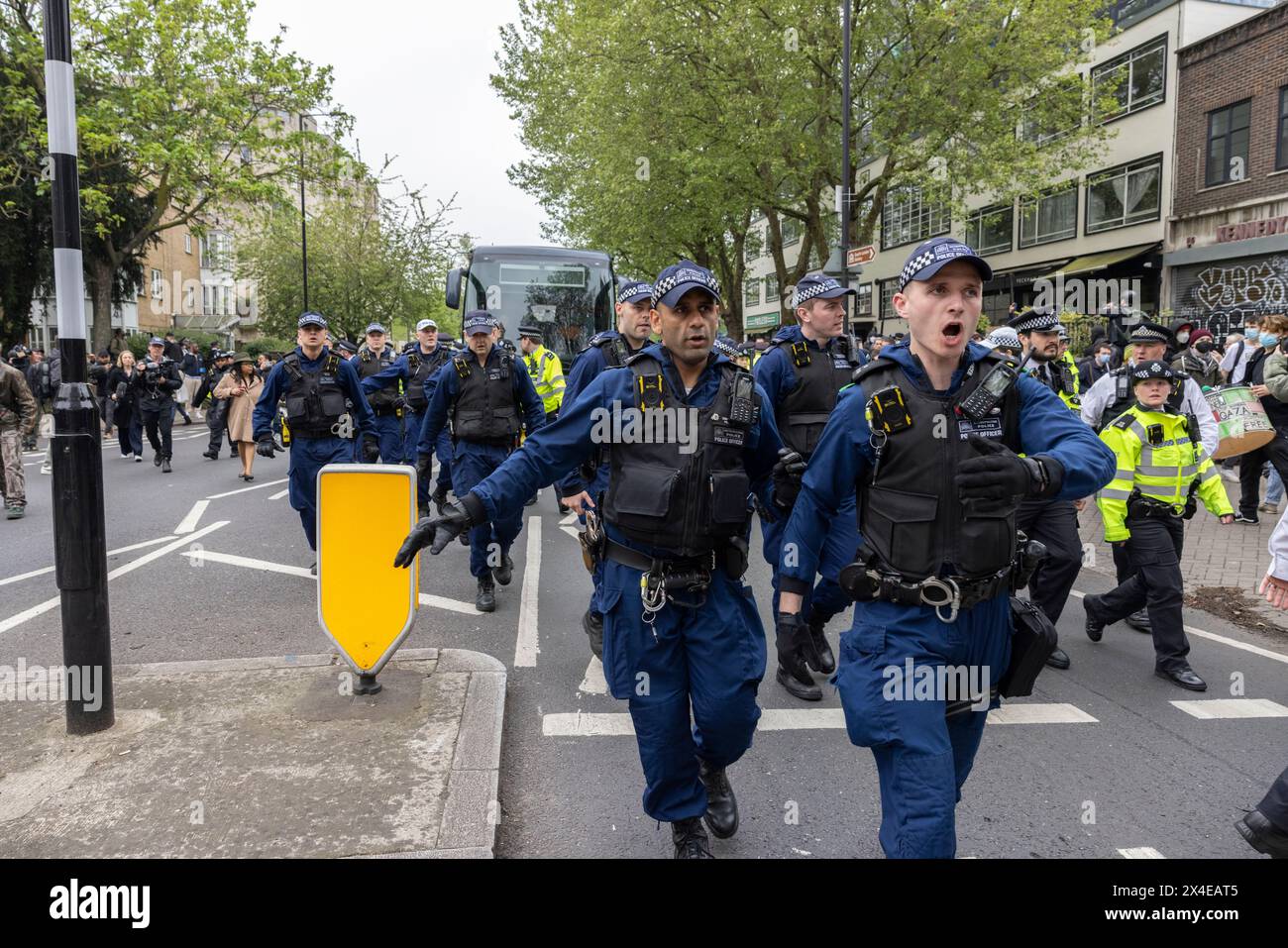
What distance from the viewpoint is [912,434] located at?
8.68ft

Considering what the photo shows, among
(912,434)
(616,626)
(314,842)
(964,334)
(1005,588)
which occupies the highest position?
(964,334)

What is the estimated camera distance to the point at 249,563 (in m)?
7.95

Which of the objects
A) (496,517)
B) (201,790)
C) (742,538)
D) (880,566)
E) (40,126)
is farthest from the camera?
(40,126)

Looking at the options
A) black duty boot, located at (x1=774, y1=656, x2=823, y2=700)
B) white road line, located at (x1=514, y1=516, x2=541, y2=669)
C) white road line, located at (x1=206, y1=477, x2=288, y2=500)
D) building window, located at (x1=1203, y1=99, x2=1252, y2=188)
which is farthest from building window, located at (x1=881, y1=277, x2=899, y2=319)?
black duty boot, located at (x1=774, y1=656, x2=823, y2=700)

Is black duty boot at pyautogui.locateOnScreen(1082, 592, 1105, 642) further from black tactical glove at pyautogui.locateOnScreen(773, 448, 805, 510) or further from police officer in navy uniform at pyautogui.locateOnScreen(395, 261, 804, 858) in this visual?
police officer in navy uniform at pyautogui.locateOnScreen(395, 261, 804, 858)

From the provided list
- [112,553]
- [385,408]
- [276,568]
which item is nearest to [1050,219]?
[385,408]

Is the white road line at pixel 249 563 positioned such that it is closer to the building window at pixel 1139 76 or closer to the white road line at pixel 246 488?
the white road line at pixel 246 488

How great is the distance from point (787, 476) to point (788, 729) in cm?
155

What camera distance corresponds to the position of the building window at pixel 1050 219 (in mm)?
27375

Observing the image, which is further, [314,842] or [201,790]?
[201,790]

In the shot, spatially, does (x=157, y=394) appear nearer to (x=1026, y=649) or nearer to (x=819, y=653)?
(x=819, y=653)
